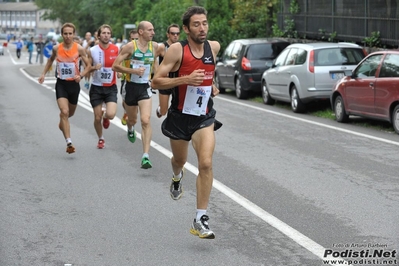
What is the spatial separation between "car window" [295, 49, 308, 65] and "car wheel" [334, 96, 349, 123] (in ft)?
6.48

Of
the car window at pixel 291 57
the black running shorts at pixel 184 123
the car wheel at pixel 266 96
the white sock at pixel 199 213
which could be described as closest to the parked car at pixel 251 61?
the car wheel at pixel 266 96

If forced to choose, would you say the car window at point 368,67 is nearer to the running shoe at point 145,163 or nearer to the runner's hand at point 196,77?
the running shoe at point 145,163

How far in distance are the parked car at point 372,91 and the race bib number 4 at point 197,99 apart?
8033 millimetres

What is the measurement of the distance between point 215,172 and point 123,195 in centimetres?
187

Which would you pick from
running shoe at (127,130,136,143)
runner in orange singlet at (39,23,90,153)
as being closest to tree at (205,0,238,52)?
running shoe at (127,130,136,143)

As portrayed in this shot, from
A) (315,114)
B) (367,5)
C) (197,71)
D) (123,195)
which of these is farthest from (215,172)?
(367,5)

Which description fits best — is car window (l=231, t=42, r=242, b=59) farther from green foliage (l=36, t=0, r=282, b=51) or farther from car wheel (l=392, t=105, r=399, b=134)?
car wheel (l=392, t=105, r=399, b=134)

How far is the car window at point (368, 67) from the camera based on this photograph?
53.2 ft

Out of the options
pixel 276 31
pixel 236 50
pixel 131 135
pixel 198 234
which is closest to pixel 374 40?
pixel 236 50

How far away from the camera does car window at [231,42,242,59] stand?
25.0m

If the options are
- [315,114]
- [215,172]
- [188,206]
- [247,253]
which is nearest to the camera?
[247,253]

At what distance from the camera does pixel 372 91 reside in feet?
52.8

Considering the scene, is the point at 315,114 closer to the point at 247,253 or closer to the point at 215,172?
the point at 215,172

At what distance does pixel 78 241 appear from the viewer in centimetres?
737
